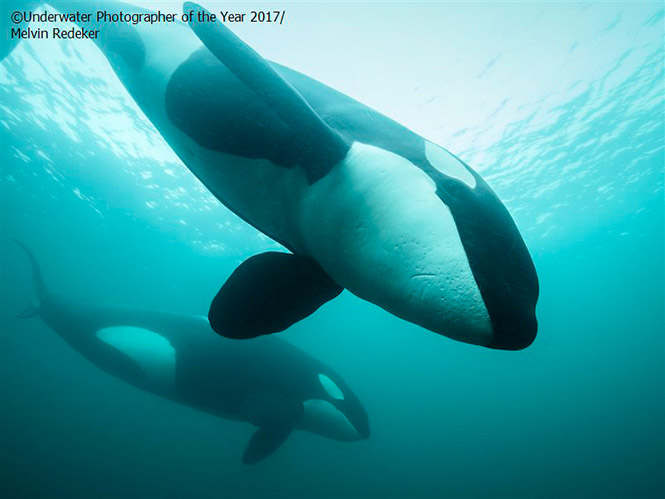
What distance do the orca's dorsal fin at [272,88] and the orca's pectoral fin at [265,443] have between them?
6.40 metres

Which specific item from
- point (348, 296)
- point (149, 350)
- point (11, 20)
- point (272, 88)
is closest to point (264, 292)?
point (272, 88)

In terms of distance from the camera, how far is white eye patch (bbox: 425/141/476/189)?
1.59 meters

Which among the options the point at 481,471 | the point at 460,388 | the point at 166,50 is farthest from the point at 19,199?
the point at 460,388

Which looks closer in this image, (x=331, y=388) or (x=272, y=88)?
(x=272, y=88)

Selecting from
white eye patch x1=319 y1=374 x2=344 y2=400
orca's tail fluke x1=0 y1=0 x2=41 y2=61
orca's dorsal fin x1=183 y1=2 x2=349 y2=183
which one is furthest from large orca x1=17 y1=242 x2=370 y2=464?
orca's dorsal fin x1=183 y1=2 x2=349 y2=183

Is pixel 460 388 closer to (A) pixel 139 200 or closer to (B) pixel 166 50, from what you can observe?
(A) pixel 139 200

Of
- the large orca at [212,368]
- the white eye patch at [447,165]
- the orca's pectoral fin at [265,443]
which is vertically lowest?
the orca's pectoral fin at [265,443]

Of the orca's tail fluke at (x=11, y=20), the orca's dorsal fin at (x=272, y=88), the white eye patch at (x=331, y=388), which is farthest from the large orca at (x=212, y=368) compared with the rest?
the orca's dorsal fin at (x=272, y=88)

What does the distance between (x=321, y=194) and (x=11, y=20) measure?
18.7 feet

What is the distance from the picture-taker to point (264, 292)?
2.28 m

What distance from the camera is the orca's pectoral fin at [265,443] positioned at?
6535 millimetres

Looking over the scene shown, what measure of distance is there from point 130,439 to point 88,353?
2140 centimetres

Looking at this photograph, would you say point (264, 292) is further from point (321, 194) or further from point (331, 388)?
point (331, 388)

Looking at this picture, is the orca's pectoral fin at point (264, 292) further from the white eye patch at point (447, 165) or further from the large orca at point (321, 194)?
the white eye patch at point (447, 165)
